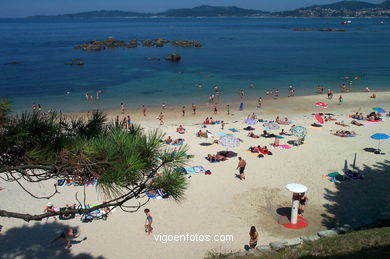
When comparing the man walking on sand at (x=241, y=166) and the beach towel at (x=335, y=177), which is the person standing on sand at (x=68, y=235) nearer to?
the man walking on sand at (x=241, y=166)

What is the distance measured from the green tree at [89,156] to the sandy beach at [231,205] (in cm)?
590

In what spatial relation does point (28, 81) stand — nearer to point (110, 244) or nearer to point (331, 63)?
point (110, 244)

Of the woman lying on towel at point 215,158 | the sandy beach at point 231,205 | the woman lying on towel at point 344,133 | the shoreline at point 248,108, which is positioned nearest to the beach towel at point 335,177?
the sandy beach at point 231,205

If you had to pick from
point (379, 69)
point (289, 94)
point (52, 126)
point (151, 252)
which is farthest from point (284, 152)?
point (379, 69)

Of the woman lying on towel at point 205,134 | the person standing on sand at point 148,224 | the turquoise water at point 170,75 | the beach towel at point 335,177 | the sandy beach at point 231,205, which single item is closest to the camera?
the sandy beach at point 231,205

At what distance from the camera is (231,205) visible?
12.8 metres

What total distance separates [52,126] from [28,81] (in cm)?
4361

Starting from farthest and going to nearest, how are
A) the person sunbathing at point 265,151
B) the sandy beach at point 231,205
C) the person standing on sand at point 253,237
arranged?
the person sunbathing at point 265,151 < the sandy beach at point 231,205 < the person standing on sand at point 253,237

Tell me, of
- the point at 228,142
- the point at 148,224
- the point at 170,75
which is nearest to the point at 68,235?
the point at 148,224

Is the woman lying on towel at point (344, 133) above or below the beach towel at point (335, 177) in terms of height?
above

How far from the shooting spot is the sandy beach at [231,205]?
10.4 metres

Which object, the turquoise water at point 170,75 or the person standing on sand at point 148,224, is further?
the turquoise water at point 170,75

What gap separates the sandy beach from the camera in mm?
10391

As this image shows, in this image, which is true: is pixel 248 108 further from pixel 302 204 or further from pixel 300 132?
pixel 302 204
